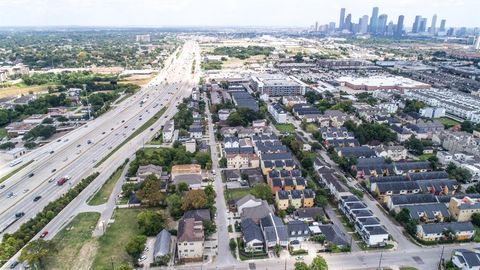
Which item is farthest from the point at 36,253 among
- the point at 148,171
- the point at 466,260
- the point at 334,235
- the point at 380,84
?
the point at 380,84

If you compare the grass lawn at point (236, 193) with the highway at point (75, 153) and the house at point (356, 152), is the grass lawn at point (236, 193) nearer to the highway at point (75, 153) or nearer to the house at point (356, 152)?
the house at point (356, 152)

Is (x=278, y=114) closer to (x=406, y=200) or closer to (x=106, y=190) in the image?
(x=406, y=200)

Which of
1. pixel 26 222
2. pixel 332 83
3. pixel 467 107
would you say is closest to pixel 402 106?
pixel 467 107

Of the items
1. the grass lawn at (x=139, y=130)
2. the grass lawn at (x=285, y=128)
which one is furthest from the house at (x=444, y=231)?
the grass lawn at (x=139, y=130)

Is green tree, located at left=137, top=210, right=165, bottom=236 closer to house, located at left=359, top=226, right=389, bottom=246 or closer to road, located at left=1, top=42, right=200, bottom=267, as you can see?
road, located at left=1, top=42, right=200, bottom=267

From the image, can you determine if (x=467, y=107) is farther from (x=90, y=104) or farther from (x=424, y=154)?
(x=90, y=104)

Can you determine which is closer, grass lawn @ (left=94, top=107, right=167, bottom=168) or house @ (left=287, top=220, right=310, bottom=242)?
house @ (left=287, top=220, right=310, bottom=242)

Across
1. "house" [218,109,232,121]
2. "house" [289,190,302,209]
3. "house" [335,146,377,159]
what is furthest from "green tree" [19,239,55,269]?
"house" [218,109,232,121]
